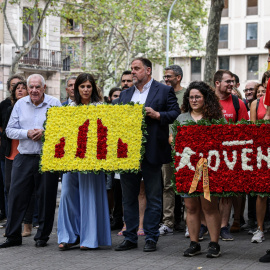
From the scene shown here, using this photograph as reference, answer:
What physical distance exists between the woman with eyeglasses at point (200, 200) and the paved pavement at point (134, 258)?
158 mm

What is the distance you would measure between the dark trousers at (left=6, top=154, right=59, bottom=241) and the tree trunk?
30.5 feet

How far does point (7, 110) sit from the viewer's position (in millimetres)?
11031

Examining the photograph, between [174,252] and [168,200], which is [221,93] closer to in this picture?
[168,200]

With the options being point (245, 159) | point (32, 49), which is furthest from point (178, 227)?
point (32, 49)

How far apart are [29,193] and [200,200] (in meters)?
2.49

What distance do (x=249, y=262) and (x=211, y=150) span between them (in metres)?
1.36

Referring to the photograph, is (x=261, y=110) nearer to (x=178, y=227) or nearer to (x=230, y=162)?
(x=230, y=162)

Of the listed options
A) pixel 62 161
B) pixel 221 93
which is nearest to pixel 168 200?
pixel 221 93

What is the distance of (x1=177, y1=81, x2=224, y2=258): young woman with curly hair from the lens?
8023mm

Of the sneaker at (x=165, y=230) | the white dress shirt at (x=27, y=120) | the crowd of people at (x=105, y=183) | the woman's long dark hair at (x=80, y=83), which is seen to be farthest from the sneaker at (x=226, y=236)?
the white dress shirt at (x=27, y=120)

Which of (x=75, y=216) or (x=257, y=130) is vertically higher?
(x=257, y=130)

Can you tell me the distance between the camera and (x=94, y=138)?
8.55 metres

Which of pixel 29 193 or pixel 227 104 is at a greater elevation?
pixel 227 104

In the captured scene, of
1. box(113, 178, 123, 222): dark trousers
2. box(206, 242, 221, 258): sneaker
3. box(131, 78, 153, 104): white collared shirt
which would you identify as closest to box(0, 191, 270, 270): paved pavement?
box(206, 242, 221, 258): sneaker
